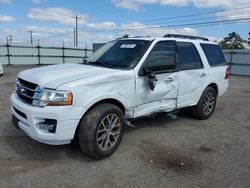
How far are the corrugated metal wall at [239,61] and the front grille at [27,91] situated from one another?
21.7 metres

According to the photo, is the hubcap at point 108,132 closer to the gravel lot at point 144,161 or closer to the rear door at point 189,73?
the gravel lot at point 144,161

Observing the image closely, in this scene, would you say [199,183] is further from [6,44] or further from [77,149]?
[6,44]

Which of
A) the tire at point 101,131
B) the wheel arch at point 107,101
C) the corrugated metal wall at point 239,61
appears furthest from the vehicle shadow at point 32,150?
the corrugated metal wall at point 239,61

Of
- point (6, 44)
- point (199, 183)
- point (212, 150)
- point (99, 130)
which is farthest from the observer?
point (6, 44)

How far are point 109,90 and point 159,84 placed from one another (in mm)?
1169

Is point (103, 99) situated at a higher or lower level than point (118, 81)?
lower

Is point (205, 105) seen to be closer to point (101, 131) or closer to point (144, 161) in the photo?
point (144, 161)

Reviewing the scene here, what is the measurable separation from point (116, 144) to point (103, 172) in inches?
25.6

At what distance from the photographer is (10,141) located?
4438mm

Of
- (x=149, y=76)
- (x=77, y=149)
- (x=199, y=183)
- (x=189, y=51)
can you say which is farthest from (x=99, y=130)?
(x=189, y=51)

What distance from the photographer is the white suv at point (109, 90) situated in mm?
3410

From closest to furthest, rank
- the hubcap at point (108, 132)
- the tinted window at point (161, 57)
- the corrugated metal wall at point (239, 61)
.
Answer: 1. the hubcap at point (108, 132)
2. the tinted window at point (161, 57)
3. the corrugated metal wall at point (239, 61)

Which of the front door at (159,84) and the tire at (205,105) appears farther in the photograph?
the tire at (205,105)

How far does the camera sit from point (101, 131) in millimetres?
3811
